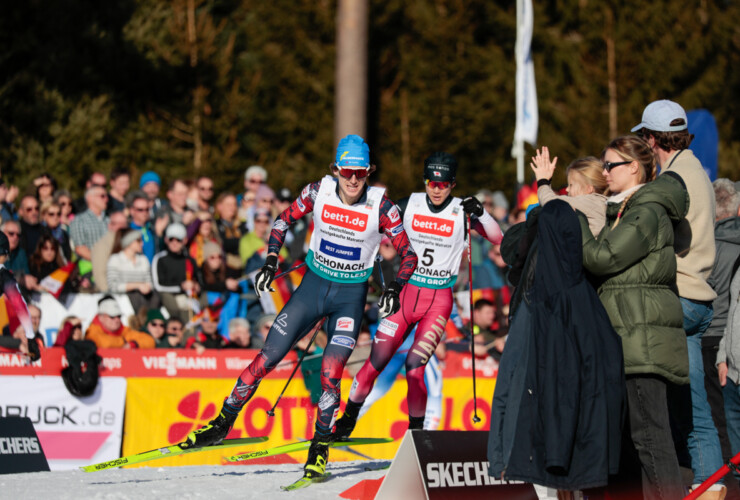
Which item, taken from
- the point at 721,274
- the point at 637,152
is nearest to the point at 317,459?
the point at 721,274

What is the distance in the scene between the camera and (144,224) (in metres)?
12.1

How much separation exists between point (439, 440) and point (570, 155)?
58.0 feet

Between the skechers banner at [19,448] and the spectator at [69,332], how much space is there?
53.4 inches

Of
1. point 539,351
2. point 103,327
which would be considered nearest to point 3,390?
point 103,327

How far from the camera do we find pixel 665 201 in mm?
5641

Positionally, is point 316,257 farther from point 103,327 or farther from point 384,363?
point 103,327

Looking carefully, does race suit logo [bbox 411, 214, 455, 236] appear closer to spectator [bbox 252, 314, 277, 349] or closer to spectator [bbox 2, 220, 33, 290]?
spectator [bbox 252, 314, 277, 349]

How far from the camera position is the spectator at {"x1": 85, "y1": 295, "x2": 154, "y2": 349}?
1091 cm

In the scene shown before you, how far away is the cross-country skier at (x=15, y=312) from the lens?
9039 mm

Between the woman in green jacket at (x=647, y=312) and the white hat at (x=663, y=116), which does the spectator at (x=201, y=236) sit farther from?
the woman in green jacket at (x=647, y=312)

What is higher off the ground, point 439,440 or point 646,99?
point 646,99

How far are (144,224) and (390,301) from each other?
5217 millimetres

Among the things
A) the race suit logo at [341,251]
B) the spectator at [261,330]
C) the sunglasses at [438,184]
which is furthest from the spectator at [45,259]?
the sunglasses at [438,184]

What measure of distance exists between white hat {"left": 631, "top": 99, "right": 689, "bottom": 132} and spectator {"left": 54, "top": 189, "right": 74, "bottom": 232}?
771cm
